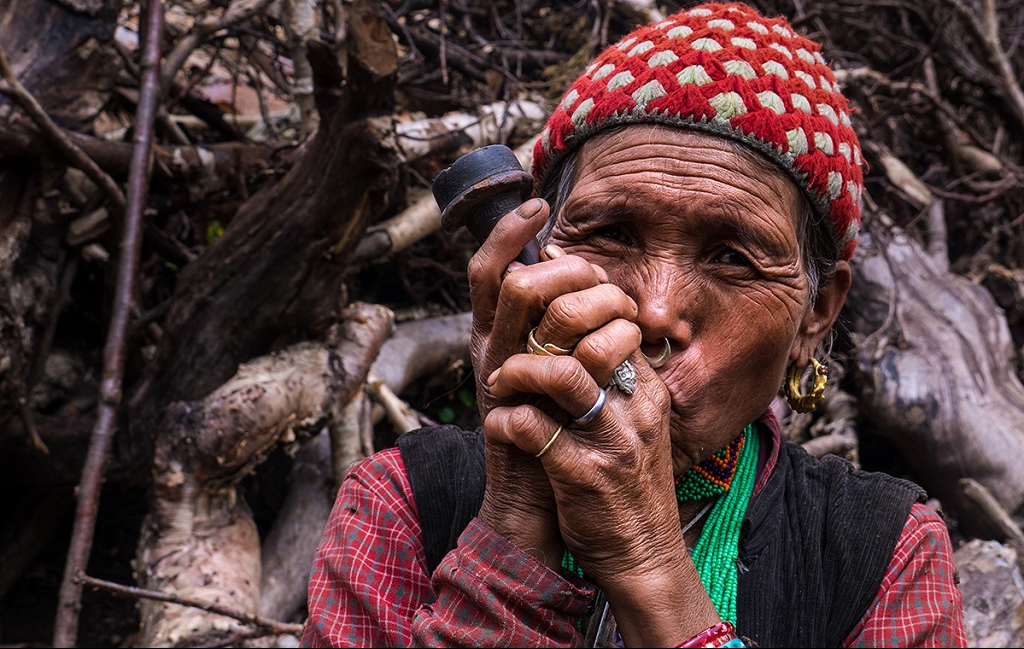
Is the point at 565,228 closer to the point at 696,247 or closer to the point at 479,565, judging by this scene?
the point at 696,247

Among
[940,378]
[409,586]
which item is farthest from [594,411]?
[940,378]

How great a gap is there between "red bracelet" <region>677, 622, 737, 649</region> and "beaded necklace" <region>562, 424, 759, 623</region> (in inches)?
9.7

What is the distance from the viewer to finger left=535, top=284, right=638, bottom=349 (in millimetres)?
1153

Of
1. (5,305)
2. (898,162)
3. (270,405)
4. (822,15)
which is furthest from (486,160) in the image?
(822,15)

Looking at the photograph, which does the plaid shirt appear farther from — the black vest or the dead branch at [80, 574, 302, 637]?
the dead branch at [80, 574, 302, 637]

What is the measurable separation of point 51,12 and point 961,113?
487 centimetres

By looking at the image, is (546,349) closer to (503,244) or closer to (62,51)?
(503,244)

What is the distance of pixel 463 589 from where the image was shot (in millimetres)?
1259

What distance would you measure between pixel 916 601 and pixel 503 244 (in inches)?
39.2

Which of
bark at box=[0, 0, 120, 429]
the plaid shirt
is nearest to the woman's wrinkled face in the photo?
the plaid shirt

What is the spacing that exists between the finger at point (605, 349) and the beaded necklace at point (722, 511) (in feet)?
1.58

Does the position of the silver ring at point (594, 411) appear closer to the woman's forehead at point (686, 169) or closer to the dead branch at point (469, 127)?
the woman's forehead at point (686, 169)

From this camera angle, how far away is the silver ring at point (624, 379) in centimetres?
121

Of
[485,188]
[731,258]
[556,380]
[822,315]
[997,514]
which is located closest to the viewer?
[556,380]
